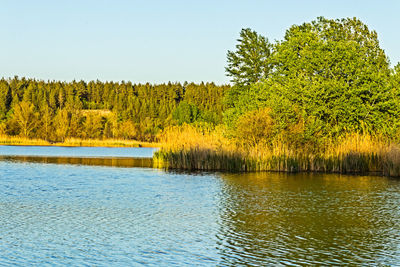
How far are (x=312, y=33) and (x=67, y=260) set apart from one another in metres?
35.3

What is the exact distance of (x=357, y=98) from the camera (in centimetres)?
3309

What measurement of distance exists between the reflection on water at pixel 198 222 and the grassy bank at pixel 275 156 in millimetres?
6052

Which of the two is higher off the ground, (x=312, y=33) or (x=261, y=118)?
Answer: (x=312, y=33)

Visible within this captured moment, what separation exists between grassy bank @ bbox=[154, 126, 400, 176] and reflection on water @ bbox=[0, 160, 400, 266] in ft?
19.9

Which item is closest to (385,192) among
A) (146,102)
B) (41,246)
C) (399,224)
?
(399,224)

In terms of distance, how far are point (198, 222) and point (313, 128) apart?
64.2 feet

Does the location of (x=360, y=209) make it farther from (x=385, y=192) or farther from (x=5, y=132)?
(x=5, y=132)

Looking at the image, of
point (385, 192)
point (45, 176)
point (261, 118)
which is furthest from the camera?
point (261, 118)

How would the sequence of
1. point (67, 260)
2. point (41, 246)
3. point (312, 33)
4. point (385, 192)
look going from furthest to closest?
point (312, 33)
point (385, 192)
point (41, 246)
point (67, 260)

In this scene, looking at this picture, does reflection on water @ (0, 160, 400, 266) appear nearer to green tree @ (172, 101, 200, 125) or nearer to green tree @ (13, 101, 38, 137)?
green tree @ (13, 101, 38, 137)

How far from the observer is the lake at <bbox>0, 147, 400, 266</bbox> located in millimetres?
9594

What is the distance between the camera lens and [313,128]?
31125 millimetres

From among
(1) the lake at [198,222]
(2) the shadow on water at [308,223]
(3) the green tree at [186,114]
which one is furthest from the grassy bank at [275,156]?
(3) the green tree at [186,114]

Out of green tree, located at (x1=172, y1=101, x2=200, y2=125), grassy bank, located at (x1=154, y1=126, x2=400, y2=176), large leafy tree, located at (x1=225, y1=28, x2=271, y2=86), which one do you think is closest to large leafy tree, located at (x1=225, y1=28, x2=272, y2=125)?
large leafy tree, located at (x1=225, y1=28, x2=271, y2=86)
